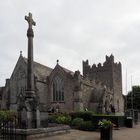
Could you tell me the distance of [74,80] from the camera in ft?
156

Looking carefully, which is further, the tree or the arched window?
the tree

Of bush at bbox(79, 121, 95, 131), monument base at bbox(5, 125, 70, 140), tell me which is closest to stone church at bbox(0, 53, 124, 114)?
bush at bbox(79, 121, 95, 131)

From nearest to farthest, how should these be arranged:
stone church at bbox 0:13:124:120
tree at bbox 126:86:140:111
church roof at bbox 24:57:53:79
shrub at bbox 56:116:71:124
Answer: shrub at bbox 56:116:71:124 → stone church at bbox 0:13:124:120 → church roof at bbox 24:57:53:79 → tree at bbox 126:86:140:111

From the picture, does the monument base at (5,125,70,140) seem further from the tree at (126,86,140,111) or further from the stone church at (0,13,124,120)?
the tree at (126,86,140,111)

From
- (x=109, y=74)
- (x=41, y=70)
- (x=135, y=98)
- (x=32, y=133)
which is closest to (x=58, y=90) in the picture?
(x=41, y=70)

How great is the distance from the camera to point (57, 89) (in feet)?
164

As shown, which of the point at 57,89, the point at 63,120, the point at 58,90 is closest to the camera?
the point at 63,120

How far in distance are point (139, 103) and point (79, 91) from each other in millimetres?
39051

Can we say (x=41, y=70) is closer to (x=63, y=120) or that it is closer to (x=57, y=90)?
(x=57, y=90)

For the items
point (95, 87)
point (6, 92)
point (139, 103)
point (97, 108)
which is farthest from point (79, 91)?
point (139, 103)

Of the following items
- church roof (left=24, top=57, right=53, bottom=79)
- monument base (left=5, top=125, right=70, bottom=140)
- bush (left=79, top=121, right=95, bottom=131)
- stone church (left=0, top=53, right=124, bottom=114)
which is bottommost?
bush (left=79, top=121, right=95, bottom=131)

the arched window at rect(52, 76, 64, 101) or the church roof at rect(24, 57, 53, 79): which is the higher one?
the church roof at rect(24, 57, 53, 79)

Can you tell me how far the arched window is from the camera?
49.5 m

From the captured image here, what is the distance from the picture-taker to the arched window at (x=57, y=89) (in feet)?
163
